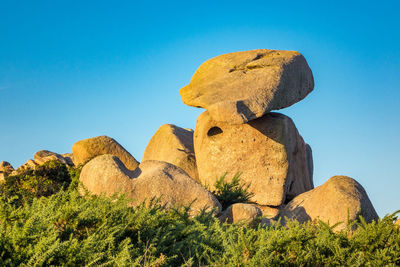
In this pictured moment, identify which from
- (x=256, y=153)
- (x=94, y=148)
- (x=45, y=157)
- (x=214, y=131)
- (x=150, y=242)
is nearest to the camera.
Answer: (x=150, y=242)

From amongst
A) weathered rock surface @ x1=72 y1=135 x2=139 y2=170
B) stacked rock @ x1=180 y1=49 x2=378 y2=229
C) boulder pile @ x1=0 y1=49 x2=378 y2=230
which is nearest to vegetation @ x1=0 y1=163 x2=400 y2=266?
boulder pile @ x1=0 y1=49 x2=378 y2=230

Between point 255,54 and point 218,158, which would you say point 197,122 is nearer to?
point 218,158

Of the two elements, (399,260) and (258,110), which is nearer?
(399,260)

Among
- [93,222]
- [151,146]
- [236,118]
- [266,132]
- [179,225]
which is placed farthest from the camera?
[151,146]

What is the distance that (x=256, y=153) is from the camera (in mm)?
12672

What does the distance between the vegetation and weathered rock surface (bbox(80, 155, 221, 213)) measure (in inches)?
87.7

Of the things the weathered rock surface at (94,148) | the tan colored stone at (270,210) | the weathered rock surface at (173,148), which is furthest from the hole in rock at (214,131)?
the weathered rock surface at (94,148)

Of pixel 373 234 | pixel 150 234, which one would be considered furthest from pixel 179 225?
pixel 373 234

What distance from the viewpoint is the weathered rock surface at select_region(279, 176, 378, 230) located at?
32.7 ft

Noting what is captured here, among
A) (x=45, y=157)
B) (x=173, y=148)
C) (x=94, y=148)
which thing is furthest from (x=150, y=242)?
(x=45, y=157)

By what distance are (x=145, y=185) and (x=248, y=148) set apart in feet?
14.9

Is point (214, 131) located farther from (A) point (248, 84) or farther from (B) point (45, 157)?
(B) point (45, 157)

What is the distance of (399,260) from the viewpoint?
20.1ft

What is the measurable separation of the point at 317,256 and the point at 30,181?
9.65m
